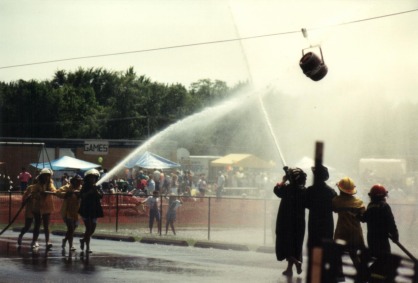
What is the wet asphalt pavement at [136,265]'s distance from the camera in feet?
43.6

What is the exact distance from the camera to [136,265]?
15.3 meters

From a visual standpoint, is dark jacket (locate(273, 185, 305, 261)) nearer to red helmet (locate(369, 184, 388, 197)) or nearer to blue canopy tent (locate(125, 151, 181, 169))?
red helmet (locate(369, 184, 388, 197))

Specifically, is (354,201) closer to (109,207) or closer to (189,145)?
(109,207)

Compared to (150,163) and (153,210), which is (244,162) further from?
(153,210)

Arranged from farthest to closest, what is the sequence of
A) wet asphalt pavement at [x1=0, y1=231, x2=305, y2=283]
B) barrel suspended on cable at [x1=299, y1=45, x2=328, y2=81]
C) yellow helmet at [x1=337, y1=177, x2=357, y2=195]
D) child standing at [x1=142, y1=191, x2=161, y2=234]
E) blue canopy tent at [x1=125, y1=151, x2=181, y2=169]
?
blue canopy tent at [x1=125, y1=151, x2=181, y2=169] → child standing at [x1=142, y1=191, x2=161, y2=234] → barrel suspended on cable at [x1=299, y1=45, x2=328, y2=81] → wet asphalt pavement at [x1=0, y1=231, x2=305, y2=283] → yellow helmet at [x1=337, y1=177, x2=357, y2=195]

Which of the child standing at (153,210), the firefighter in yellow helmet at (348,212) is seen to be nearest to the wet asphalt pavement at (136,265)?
the firefighter in yellow helmet at (348,212)

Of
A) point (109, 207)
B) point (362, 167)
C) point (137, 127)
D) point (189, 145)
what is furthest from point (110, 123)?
point (109, 207)

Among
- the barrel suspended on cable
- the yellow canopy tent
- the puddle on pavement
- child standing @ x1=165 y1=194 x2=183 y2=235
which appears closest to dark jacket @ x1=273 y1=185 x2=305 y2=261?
the puddle on pavement

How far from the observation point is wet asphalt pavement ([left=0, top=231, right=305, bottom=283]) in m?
13.3

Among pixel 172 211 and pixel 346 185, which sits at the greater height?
pixel 346 185

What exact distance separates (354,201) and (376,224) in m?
0.89

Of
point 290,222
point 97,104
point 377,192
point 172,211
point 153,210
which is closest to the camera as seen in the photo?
point 377,192

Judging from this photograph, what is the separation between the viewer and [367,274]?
695 cm

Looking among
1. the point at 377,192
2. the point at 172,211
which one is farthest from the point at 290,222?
the point at 172,211
